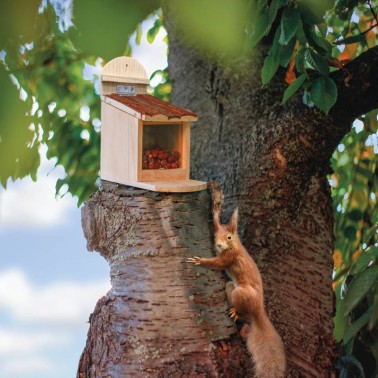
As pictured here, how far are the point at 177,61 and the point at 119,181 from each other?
714 millimetres

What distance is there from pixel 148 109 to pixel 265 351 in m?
0.57

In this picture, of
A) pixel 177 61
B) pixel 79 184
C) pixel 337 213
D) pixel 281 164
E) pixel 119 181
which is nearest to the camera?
pixel 119 181

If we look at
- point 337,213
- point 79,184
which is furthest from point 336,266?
point 79,184

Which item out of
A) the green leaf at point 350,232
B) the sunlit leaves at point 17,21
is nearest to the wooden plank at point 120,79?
the sunlit leaves at point 17,21

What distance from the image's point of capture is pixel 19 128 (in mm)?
583

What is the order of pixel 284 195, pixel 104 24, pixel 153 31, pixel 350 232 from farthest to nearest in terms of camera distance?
pixel 153 31
pixel 350 232
pixel 284 195
pixel 104 24

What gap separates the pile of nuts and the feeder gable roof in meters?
0.10

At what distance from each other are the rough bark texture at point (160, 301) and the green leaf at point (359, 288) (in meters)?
0.55

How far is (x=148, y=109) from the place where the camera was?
1.41 meters

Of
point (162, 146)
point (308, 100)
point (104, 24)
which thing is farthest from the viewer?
point (308, 100)

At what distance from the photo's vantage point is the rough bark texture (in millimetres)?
1338

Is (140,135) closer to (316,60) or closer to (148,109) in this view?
(148,109)

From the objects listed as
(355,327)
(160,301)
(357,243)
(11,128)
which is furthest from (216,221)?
(357,243)

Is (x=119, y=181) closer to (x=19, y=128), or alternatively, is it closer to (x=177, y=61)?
(x=177, y=61)
